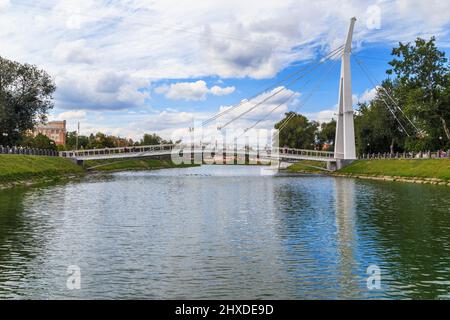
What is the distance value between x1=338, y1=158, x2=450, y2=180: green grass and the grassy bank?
175ft

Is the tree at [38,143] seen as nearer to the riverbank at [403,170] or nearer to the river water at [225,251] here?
the riverbank at [403,170]

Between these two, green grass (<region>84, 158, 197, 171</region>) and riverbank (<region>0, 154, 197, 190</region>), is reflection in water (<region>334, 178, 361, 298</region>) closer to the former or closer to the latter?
riverbank (<region>0, 154, 197, 190</region>)

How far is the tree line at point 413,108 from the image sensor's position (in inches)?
3489

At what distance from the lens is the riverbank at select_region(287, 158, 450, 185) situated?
76625mm

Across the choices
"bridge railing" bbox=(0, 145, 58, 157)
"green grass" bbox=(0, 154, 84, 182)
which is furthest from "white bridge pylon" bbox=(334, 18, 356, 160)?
"bridge railing" bbox=(0, 145, 58, 157)

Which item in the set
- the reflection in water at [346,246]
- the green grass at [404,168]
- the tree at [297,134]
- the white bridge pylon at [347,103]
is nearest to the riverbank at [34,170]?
the reflection in water at [346,246]

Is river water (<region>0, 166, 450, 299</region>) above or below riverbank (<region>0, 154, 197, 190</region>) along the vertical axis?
below

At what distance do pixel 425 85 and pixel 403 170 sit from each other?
14.6 m

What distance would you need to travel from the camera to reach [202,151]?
11425 centimetres
